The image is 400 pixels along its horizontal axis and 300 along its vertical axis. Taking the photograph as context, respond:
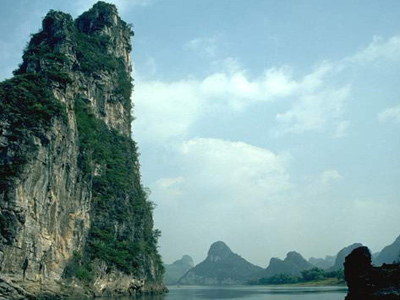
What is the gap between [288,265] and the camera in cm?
15400

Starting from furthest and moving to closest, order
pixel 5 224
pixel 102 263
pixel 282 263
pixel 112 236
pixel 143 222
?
pixel 282 263
pixel 143 222
pixel 112 236
pixel 102 263
pixel 5 224

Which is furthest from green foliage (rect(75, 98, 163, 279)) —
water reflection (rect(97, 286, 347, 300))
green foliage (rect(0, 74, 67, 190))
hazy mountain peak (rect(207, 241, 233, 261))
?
hazy mountain peak (rect(207, 241, 233, 261))

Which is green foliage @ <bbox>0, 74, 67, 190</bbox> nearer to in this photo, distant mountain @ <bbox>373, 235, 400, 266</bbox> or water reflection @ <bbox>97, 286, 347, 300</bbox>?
water reflection @ <bbox>97, 286, 347, 300</bbox>

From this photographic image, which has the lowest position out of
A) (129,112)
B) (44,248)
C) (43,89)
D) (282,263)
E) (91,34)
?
(282,263)

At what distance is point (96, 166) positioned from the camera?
1953 inches

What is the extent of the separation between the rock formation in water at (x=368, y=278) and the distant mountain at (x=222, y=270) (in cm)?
15836

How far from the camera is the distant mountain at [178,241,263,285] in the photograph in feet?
562

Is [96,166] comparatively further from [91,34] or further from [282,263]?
[282,263]

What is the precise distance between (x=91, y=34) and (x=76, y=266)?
135 ft

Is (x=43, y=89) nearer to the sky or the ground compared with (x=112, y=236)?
nearer to the sky

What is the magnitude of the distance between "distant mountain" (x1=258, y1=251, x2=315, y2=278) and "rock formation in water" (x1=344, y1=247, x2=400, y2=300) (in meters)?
144

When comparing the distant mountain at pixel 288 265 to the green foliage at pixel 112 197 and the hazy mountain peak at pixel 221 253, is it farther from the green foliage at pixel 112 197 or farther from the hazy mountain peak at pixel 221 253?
the green foliage at pixel 112 197

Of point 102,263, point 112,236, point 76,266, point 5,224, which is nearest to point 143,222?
point 112,236

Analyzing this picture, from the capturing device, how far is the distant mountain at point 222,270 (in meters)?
171
